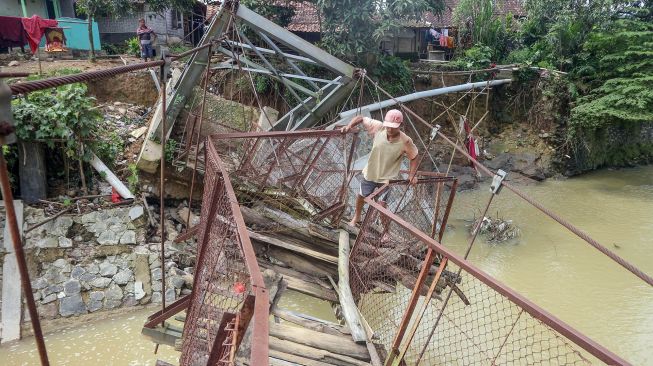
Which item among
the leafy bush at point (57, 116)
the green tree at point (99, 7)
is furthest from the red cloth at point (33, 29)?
the leafy bush at point (57, 116)

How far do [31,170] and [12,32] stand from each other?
590cm

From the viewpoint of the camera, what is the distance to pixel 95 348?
5.05m

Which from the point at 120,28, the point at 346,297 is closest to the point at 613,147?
the point at 346,297

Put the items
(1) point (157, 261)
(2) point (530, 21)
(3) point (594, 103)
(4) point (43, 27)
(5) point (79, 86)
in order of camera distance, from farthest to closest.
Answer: (2) point (530, 21) < (3) point (594, 103) < (4) point (43, 27) < (5) point (79, 86) < (1) point (157, 261)

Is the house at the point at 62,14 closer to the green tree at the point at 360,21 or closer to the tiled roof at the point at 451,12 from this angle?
the green tree at the point at 360,21

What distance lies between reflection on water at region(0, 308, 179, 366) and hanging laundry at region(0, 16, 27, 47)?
8008mm

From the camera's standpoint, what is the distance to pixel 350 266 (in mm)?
3938

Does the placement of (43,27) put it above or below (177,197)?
above

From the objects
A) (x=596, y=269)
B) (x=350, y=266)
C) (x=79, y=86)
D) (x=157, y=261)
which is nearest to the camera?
(x=350, y=266)

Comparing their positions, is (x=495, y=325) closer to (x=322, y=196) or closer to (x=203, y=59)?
(x=322, y=196)

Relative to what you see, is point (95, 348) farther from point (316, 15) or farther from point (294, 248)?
point (316, 15)

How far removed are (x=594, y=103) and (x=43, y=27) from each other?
45.1 ft

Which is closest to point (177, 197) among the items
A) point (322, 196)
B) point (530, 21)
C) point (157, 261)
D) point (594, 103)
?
point (157, 261)

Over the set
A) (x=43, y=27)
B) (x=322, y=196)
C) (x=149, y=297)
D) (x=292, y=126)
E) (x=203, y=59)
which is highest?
(x=43, y=27)
